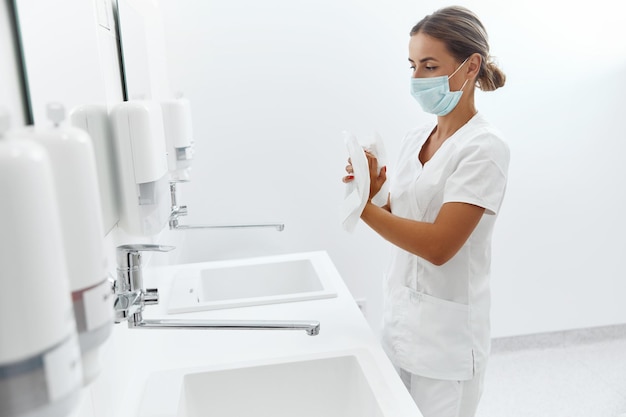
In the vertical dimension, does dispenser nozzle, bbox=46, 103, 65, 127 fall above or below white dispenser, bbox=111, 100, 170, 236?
above

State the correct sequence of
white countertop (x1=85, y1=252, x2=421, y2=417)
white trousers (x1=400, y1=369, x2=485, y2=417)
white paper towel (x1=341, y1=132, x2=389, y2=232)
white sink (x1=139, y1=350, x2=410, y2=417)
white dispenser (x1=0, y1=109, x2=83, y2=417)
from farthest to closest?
white trousers (x1=400, y1=369, x2=485, y2=417)
white paper towel (x1=341, y1=132, x2=389, y2=232)
white sink (x1=139, y1=350, x2=410, y2=417)
white countertop (x1=85, y1=252, x2=421, y2=417)
white dispenser (x1=0, y1=109, x2=83, y2=417)

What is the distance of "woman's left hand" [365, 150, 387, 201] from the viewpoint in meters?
1.31

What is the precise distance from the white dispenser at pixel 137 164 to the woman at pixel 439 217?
55 cm

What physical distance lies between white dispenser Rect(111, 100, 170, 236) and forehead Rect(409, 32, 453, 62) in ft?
2.42

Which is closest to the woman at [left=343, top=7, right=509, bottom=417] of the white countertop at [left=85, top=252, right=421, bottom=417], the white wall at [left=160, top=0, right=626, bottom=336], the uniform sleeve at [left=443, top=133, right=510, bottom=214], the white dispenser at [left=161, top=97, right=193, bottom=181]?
the uniform sleeve at [left=443, top=133, right=510, bottom=214]

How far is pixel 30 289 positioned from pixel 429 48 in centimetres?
115

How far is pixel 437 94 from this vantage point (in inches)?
Result: 51.0

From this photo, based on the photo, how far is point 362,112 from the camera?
2.39 meters

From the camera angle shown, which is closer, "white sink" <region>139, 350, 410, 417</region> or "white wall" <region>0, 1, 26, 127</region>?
"white wall" <region>0, 1, 26, 127</region>

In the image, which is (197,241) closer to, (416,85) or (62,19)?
(416,85)

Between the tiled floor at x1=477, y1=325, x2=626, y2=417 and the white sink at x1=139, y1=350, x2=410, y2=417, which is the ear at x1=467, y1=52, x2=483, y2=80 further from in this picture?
the tiled floor at x1=477, y1=325, x2=626, y2=417

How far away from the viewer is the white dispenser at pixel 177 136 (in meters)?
1.27

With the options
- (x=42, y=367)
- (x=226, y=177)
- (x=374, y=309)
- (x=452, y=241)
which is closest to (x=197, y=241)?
(x=226, y=177)

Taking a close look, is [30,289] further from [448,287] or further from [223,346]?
[448,287]
